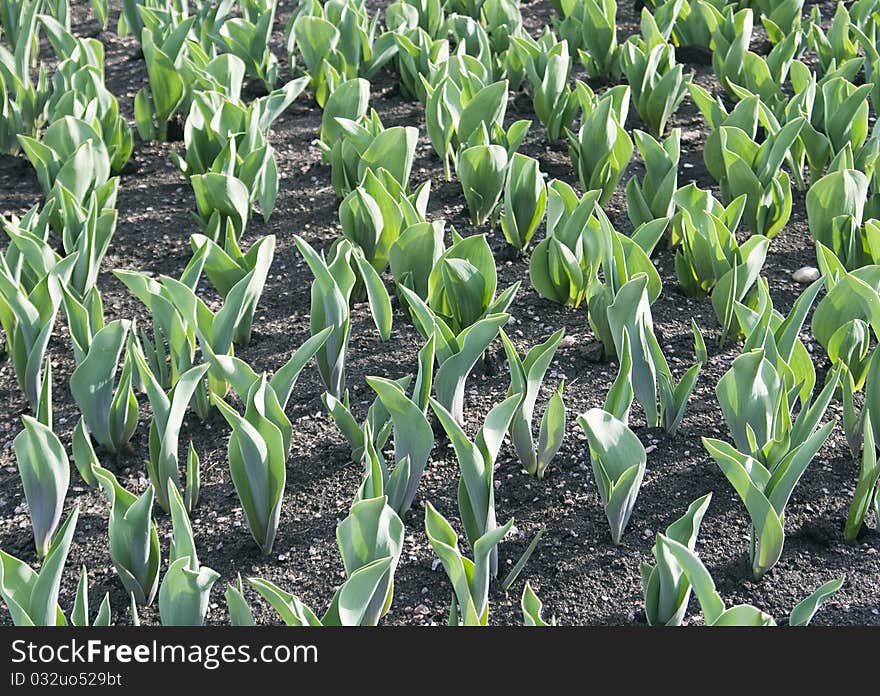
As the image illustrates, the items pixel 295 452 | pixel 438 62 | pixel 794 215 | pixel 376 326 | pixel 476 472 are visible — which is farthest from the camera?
pixel 438 62

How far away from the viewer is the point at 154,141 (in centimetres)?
344

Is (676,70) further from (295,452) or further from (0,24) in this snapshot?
(0,24)

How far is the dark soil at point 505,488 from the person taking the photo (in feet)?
6.36

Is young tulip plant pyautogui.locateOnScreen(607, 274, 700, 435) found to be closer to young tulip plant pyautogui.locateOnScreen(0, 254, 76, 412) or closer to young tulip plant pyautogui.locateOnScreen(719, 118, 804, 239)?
young tulip plant pyautogui.locateOnScreen(719, 118, 804, 239)

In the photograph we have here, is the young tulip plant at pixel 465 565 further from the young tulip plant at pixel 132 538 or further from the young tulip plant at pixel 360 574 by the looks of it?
the young tulip plant at pixel 132 538

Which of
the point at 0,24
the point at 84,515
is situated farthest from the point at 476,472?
the point at 0,24


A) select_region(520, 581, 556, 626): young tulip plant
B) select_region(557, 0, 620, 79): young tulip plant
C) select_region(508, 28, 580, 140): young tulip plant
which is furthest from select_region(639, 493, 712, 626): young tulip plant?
select_region(557, 0, 620, 79): young tulip plant

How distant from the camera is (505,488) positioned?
7.08ft

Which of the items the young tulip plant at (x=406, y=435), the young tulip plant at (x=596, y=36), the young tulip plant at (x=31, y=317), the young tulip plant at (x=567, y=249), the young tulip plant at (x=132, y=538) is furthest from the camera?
the young tulip plant at (x=596, y=36)

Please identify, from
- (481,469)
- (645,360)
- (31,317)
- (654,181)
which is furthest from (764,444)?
(31,317)

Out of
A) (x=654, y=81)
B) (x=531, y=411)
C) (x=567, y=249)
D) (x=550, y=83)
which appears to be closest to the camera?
(x=531, y=411)

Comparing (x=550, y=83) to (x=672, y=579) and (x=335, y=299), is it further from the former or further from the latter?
(x=672, y=579)

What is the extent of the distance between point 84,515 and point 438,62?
183 cm

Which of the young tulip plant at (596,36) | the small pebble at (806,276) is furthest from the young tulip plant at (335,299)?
the young tulip plant at (596,36)
